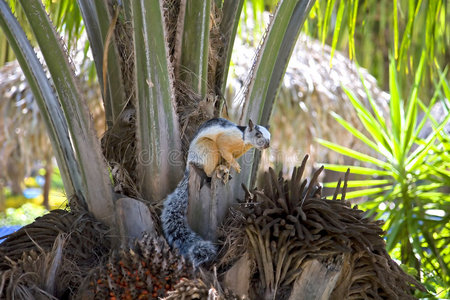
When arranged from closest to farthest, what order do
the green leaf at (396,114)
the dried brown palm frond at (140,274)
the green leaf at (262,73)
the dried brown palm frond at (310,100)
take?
1. the dried brown palm frond at (140,274)
2. the green leaf at (262,73)
3. the green leaf at (396,114)
4. the dried brown palm frond at (310,100)

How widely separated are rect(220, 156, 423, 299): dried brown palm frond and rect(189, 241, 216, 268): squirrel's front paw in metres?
0.04

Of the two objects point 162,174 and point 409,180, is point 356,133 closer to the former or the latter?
point 409,180

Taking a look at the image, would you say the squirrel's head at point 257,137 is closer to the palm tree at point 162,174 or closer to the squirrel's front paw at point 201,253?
the palm tree at point 162,174

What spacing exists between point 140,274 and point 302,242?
18.4 inches

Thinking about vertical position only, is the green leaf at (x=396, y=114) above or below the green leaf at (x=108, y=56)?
below

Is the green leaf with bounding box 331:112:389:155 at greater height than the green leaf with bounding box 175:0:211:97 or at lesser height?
lesser

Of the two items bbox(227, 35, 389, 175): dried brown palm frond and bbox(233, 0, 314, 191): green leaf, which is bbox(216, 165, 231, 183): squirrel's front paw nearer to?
bbox(233, 0, 314, 191): green leaf

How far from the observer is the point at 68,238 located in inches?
72.4

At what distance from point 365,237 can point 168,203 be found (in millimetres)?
608

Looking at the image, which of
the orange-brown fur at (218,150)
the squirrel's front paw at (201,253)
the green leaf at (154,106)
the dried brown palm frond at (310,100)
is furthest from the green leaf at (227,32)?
the dried brown palm frond at (310,100)

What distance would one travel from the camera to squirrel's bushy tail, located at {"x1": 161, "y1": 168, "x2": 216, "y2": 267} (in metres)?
1.72

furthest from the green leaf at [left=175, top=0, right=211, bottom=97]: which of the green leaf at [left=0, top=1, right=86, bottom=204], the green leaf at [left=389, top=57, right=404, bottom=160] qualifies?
the green leaf at [left=389, top=57, right=404, bottom=160]

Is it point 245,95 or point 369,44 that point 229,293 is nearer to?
point 245,95

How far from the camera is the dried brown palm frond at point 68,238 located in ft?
6.00
